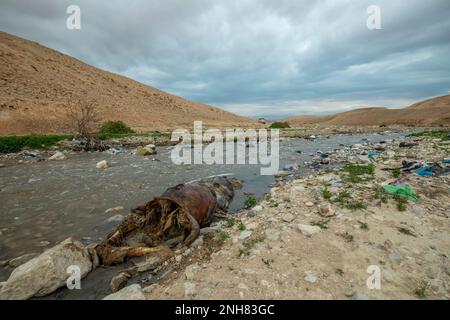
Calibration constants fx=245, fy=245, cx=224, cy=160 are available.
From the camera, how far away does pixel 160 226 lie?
12.3ft

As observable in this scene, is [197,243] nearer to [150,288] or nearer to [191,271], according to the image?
[191,271]

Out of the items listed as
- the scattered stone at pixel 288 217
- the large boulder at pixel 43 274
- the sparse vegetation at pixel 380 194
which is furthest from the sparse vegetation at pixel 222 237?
the sparse vegetation at pixel 380 194

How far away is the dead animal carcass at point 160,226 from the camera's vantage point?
10.8ft

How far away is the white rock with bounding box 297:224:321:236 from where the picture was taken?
11.0 feet

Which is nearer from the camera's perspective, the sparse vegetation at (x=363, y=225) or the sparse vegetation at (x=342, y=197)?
the sparse vegetation at (x=363, y=225)

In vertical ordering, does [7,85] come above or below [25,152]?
above

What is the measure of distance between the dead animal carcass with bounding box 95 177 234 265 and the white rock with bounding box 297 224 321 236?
1.47 m

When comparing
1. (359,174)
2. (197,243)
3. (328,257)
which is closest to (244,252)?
(197,243)

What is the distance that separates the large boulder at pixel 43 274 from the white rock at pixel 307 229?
2.85m

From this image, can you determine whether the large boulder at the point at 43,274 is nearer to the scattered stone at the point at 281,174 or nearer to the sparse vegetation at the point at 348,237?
the sparse vegetation at the point at 348,237

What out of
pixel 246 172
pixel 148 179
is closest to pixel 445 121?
pixel 246 172
